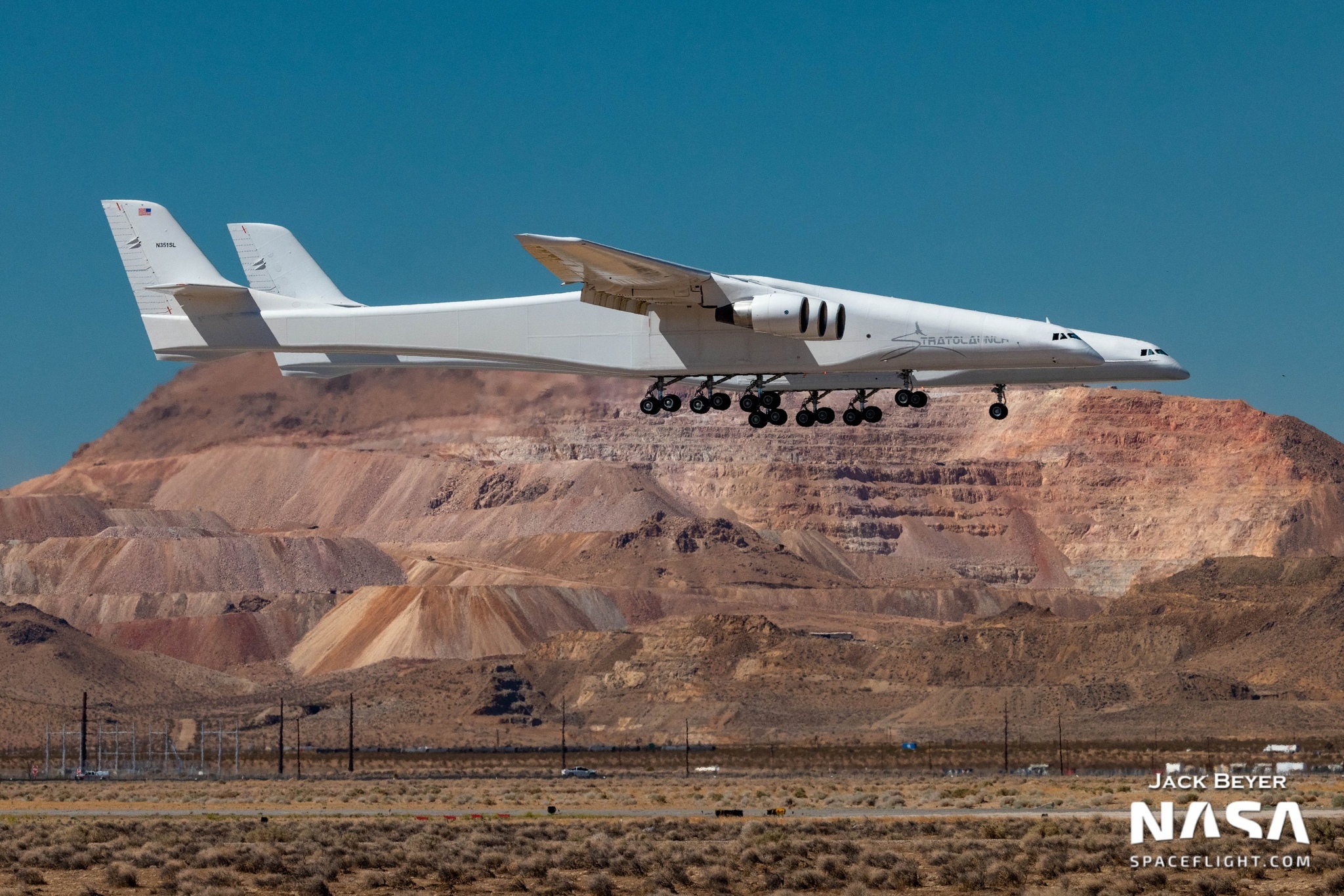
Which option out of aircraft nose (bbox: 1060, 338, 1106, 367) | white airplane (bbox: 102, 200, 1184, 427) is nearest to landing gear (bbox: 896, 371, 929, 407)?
white airplane (bbox: 102, 200, 1184, 427)

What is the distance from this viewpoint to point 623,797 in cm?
6994

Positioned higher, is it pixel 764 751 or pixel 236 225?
pixel 236 225

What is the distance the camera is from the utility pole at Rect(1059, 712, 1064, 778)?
9356 centimetres

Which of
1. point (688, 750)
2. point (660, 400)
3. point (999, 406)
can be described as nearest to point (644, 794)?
point (660, 400)

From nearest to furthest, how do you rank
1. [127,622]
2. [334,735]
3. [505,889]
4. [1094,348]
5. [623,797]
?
[505,889], [1094,348], [623,797], [334,735], [127,622]

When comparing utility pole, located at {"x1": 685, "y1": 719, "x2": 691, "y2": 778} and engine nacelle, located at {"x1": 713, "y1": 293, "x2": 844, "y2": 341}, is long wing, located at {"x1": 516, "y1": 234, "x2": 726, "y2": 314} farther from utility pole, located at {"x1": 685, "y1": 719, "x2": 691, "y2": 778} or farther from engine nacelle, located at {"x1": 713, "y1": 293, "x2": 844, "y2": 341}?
utility pole, located at {"x1": 685, "y1": 719, "x2": 691, "y2": 778}

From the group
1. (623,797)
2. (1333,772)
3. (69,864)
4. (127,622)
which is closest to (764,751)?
(1333,772)

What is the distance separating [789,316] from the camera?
43.0 metres

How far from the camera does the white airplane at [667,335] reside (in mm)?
43500

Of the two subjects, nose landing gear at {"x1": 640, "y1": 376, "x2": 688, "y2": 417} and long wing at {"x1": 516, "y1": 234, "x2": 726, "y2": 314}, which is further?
nose landing gear at {"x1": 640, "y1": 376, "x2": 688, "y2": 417}

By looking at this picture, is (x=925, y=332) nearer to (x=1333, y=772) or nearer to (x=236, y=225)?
(x=236, y=225)

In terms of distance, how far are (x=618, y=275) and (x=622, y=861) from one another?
1293cm

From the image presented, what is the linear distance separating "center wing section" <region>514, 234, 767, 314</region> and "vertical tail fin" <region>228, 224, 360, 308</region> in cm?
885

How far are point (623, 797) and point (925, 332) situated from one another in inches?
1227
